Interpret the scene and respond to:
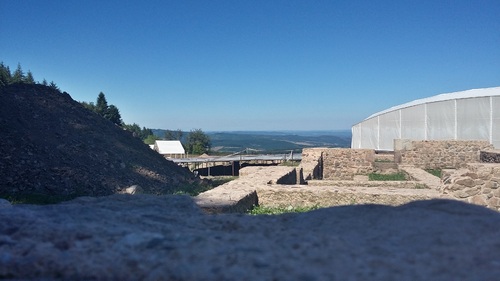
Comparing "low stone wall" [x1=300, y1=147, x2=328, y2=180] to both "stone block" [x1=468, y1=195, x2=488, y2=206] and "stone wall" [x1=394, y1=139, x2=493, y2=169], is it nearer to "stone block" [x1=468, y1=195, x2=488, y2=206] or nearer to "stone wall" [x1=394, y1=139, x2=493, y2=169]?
"stone wall" [x1=394, y1=139, x2=493, y2=169]

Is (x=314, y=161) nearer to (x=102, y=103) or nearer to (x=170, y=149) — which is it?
(x=170, y=149)

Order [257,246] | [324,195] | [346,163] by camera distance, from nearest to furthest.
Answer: [257,246], [324,195], [346,163]

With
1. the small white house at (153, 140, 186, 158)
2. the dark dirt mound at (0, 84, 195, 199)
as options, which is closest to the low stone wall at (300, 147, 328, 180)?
the dark dirt mound at (0, 84, 195, 199)

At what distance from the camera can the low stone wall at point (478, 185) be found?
738 cm

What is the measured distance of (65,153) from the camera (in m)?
11.0

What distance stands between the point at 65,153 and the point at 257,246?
10193 mm

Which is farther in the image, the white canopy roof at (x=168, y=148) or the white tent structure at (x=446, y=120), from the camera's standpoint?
the white canopy roof at (x=168, y=148)

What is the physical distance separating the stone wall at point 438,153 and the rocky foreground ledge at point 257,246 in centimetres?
1573

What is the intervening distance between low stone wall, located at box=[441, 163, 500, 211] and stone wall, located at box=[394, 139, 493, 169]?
1019cm

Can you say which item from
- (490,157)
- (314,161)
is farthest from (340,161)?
(490,157)

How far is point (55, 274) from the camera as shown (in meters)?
1.95

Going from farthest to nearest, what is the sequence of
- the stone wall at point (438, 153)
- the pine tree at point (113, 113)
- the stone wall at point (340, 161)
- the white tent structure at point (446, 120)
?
the pine tree at point (113, 113)
the white tent structure at point (446, 120)
the stone wall at point (340, 161)
the stone wall at point (438, 153)

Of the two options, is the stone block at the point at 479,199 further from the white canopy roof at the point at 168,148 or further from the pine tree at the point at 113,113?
the pine tree at the point at 113,113

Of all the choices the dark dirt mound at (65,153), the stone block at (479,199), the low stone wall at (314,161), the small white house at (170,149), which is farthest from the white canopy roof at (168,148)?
the stone block at (479,199)
